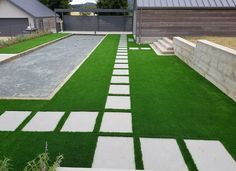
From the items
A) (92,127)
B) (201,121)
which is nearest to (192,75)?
(201,121)

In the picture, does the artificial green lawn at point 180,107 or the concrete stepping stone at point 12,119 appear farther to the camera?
the concrete stepping stone at point 12,119

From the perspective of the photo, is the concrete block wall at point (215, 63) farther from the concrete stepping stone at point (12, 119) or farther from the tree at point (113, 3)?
the tree at point (113, 3)

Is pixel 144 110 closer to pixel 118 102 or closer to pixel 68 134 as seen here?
pixel 118 102

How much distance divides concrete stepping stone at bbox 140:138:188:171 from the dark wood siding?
13.7 metres

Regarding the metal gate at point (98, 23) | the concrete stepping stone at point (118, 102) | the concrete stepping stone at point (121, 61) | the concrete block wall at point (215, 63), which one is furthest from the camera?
the metal gate at point (98, 23)

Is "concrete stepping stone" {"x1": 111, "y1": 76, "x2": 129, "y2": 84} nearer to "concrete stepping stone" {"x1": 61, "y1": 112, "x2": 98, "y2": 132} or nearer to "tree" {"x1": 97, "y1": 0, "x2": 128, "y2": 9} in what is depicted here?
"concrete stepping stone" {"x1": 61, "y1": 112, "x2": 98, "y2": 132}

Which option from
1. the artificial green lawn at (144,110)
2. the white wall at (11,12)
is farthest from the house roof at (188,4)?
the white wall at (11,12)

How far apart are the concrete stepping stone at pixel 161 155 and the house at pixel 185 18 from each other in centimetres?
1369

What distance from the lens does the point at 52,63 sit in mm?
10609

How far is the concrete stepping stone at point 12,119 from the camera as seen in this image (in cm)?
443

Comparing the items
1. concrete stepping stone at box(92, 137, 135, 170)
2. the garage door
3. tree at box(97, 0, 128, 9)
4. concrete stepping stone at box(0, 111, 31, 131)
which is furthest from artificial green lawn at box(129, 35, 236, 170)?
tree at box(97, 0, 128, 9)

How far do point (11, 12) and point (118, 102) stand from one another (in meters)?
23.8

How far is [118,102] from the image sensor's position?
18.8 feet

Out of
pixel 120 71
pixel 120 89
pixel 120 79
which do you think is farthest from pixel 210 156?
pixel 120 71
